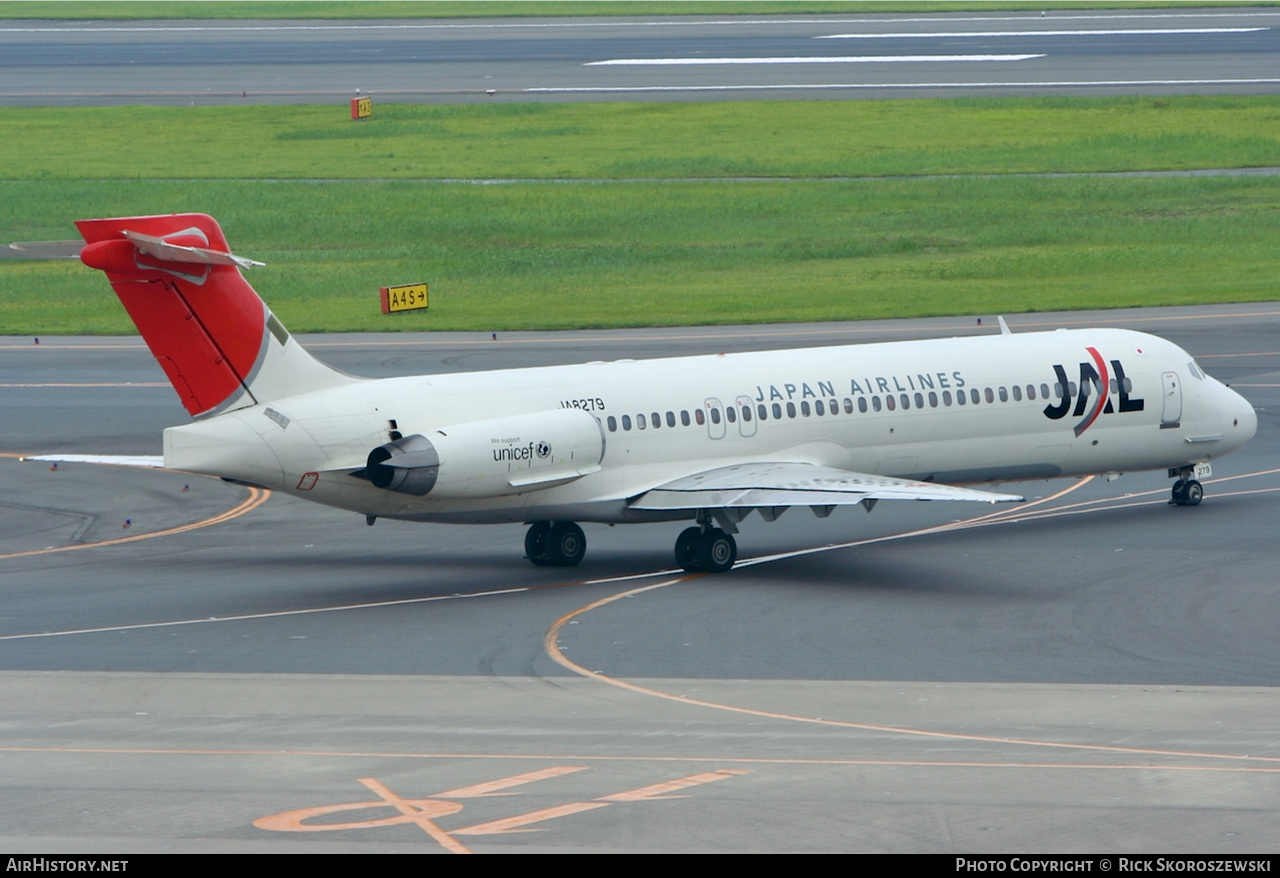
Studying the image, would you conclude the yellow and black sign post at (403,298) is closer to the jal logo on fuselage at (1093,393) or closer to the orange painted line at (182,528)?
the orange painted line at (182,528)

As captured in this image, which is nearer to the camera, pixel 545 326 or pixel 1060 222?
pixel 545 326

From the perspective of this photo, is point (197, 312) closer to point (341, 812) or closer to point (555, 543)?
point (555, 543)

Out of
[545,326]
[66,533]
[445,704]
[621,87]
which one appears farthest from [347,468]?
[621,87]

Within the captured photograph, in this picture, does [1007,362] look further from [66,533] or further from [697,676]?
[66,533]

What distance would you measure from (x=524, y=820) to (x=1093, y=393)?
70.7ft

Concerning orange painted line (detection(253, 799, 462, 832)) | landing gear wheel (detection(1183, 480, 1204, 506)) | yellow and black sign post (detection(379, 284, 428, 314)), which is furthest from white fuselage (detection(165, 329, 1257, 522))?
yellow and black sign post (detection(379, 284, 428, 314))

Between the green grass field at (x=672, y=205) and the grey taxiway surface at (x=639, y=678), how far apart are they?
25.0 metres

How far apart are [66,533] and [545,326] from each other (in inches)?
1014

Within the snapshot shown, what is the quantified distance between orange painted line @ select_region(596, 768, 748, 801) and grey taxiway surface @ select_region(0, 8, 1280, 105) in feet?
283

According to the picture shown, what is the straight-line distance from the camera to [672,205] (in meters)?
79.8

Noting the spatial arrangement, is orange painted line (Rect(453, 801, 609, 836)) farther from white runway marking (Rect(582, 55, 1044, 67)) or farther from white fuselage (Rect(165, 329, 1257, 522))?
white runway marking (Rect(582, 55, 1044, 67))

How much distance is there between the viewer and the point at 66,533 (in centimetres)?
3575
